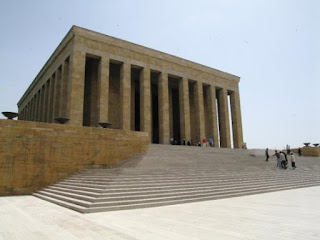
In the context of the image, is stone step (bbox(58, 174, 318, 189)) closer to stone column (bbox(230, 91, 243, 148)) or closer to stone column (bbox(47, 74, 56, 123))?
stone column (bbox(47, 74, 56, 123))

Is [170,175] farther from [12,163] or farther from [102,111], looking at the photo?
[102,111]

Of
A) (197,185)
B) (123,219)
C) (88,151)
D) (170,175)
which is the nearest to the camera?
(123,219)

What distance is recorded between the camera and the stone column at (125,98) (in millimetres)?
21077

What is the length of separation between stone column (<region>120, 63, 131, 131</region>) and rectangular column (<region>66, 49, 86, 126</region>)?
10.9 ft

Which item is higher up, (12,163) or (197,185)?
(12,163)

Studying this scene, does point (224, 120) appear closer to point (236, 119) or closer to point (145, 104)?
point (236, 119)

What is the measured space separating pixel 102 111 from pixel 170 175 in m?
11.0

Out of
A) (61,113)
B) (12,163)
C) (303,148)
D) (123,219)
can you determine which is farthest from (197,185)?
(303,148)

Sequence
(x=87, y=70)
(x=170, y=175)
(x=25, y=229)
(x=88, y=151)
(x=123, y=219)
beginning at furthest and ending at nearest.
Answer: (x=87, y=70)
(x=88, y=151)
(x=170, y=175)
(x=123, y=219)
(x=25, y=229)

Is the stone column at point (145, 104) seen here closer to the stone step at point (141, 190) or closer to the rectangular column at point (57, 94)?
the rectangular column at point (57, 94)

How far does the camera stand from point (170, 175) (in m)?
10.9

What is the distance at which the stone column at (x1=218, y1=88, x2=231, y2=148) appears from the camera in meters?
28.5

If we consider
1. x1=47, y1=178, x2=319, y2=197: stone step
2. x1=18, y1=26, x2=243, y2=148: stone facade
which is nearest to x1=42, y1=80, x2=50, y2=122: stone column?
x1=18, y1=26, x2=243, y2=148: stone facade

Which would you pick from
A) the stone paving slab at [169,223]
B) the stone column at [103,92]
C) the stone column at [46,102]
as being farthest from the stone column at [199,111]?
the stone paving slab at [169,223]
